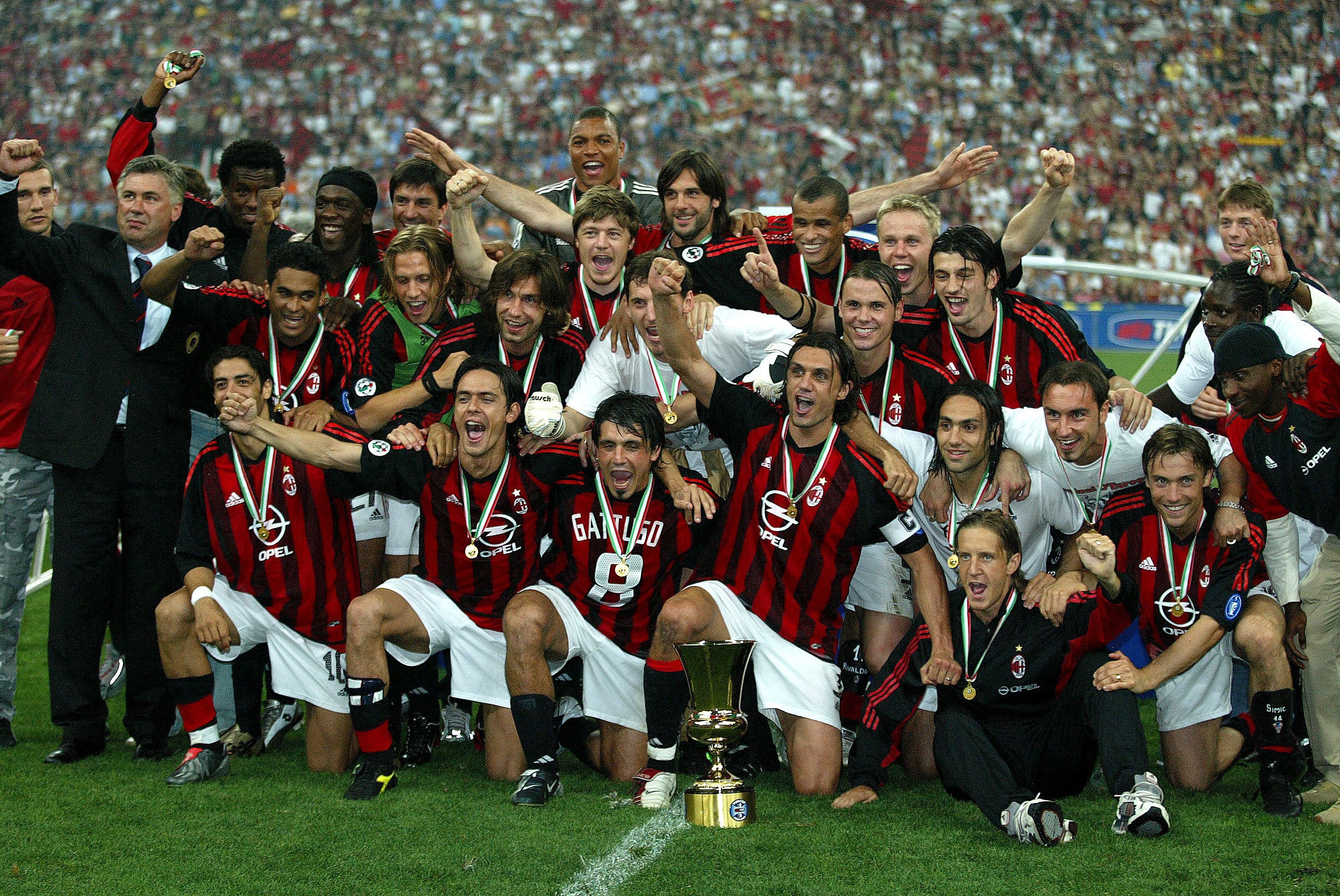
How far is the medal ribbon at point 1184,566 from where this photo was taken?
4.09 metres

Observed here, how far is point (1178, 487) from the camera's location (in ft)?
13.2

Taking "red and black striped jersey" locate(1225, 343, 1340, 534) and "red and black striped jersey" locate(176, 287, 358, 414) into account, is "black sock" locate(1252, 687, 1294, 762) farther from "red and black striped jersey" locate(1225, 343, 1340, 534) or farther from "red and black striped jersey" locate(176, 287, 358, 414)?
"red and black striped jersey" locate(176, 287, 358, 414)

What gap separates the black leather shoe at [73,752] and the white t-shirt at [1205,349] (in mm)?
4398

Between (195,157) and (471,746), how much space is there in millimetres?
16523

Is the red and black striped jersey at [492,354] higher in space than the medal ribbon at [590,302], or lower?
lower

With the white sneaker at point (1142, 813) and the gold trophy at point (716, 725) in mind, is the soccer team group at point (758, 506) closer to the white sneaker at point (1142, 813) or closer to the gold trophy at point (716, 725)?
the white sneaker at point (1142, 813)

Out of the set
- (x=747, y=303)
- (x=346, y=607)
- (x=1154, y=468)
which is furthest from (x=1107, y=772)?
(x=346, y=607)

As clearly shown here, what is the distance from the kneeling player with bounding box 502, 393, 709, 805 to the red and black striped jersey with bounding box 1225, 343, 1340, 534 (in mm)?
1877

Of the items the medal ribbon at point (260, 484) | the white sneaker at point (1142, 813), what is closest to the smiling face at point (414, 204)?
the medal ribbon at point (260, 484)

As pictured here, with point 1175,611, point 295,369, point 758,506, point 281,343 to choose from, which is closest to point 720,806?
point 758,506

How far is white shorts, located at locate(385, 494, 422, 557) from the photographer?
16.4 ft

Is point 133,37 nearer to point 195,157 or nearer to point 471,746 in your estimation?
point 195,157

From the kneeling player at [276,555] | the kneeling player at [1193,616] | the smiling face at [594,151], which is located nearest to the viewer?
the kneeling player at [1193,616]

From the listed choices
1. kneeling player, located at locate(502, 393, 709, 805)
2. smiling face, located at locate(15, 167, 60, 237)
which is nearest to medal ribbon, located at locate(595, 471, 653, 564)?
kneeling player, located at locate(502, 393, 709, 805)
